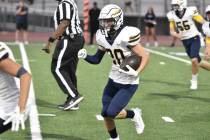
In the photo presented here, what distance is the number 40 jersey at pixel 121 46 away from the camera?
680 cm

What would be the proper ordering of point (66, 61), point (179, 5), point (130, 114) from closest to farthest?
point (130, 114), point (66, 61), point (179, 5)

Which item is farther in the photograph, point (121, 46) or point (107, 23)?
point (121, 46)

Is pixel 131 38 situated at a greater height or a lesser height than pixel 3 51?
lesser

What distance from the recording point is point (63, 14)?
9.19 meters

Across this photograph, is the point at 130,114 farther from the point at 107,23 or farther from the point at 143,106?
the point at 143,106

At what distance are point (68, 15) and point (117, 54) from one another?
7.91ft

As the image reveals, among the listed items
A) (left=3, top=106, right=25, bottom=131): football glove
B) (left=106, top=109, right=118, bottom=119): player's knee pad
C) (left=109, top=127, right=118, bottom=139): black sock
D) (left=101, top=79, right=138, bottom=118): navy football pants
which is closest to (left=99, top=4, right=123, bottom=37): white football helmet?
(left=101, top=79, right=138, bottom=118): navy football pants

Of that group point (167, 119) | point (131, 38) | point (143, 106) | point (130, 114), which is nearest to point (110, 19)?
point (131, 38)

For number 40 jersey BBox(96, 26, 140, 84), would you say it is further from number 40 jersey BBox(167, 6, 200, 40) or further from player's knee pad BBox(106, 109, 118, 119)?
number 40 jersey BBox(167, 6, 200, 40)

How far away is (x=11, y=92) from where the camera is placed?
5418mm

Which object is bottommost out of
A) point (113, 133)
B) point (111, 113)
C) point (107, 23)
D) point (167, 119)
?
point (167, 119)

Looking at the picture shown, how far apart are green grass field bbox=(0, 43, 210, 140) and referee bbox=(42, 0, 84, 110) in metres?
0.28

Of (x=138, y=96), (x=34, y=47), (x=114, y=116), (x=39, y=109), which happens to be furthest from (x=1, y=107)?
(x=34, y=47)

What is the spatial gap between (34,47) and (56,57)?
12.4 meters
